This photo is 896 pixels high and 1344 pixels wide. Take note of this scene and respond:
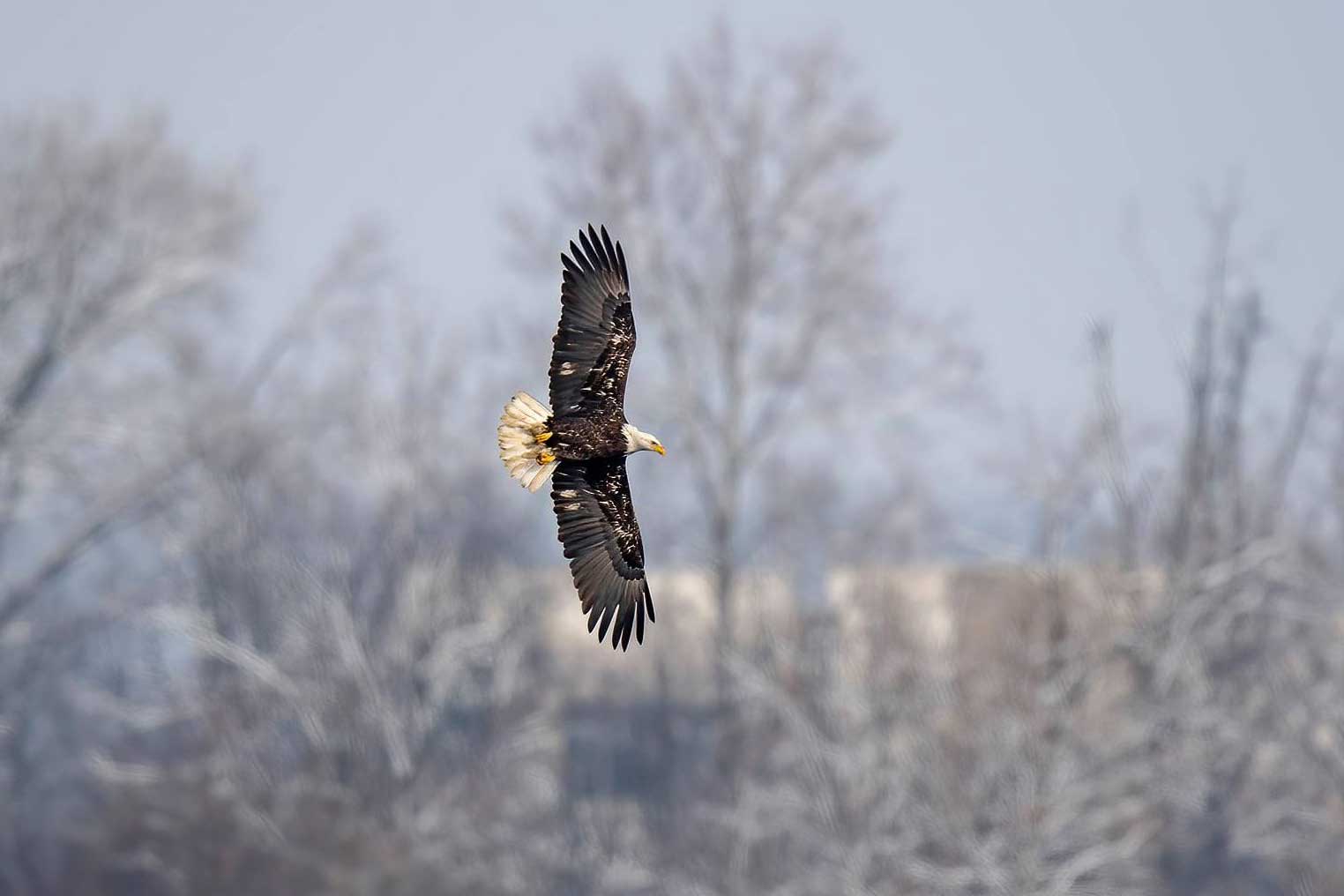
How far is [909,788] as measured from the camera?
49.8ft

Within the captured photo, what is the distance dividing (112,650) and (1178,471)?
1779cm

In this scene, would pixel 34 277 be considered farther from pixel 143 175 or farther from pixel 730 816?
pixel 730 816

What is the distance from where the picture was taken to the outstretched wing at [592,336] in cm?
744

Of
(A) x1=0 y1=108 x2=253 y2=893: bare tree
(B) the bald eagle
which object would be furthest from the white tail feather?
(A) x1=0 y1=108 x2=253 y2=893: bare tree

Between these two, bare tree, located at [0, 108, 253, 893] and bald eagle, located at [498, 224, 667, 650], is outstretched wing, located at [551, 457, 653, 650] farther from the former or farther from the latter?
bare tree, located at [0, 108, 253, 893]

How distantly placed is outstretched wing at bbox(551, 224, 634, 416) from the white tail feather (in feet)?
0.34

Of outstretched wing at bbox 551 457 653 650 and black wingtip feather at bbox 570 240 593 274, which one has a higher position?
black wingtip feather at bbox 570 240 593 274

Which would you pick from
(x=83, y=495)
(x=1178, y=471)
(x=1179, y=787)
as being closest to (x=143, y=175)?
(x=83, y=495)

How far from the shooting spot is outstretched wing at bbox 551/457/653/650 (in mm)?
7848

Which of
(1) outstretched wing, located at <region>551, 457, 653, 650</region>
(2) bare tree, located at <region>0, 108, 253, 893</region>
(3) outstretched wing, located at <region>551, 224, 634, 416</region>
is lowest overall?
(1) outstretched wing, located at <region>551, 457, 653, 650</region>

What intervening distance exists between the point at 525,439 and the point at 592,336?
43 centimetres

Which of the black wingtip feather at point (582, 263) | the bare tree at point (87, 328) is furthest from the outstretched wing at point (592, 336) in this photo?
the bare tree at point (87, 328)

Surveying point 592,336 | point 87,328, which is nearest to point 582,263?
point 592,336

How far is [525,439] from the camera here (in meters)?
7.48
